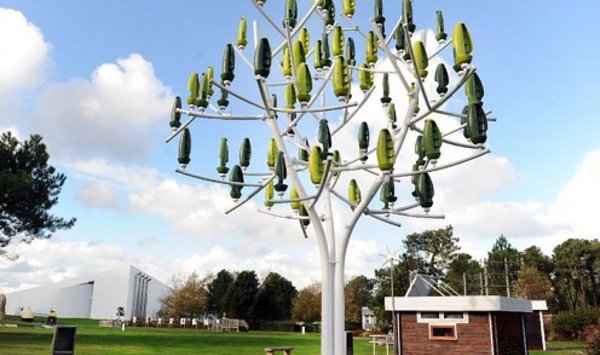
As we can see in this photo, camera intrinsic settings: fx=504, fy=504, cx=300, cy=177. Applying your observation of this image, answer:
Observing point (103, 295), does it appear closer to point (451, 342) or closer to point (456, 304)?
point (451, 342)

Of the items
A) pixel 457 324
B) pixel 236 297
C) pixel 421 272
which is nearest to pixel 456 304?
pixel 457 324

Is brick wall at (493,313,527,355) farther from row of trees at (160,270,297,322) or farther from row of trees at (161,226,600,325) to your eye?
row of trees at (160,270,297,322)

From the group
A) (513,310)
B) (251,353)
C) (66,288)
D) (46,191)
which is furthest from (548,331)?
(66,288)

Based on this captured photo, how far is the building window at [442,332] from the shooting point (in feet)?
44.5

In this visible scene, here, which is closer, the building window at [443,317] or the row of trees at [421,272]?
the building window at [443,317]

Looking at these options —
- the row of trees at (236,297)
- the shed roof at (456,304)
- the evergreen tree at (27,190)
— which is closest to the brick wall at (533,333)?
the shed roof at (456,304)

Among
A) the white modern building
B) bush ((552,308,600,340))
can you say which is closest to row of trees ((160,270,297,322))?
bush ((552,308,600,340))

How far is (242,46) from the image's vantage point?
25.1 feet

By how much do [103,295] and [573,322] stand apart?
72.8 meters

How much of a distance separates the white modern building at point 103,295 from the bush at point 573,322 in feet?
191

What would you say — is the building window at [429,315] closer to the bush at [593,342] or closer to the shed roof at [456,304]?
the shed roof at [456,304]

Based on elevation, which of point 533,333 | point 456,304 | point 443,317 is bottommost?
point 533,333

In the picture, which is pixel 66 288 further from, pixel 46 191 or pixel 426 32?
pixel 426 32

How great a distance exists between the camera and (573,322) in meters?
29.6
